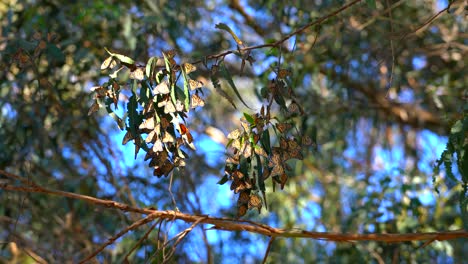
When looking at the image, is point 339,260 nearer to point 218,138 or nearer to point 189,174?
point 189,174

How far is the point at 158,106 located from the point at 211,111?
4.05 meters

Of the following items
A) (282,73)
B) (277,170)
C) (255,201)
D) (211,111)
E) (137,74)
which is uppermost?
(211,111)

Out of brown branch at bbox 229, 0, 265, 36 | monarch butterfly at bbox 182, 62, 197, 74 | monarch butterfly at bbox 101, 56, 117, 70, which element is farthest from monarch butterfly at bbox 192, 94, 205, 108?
brown branch at bbox 229, 0, 265, 36

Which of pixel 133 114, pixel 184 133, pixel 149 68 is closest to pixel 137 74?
pixel 149 68

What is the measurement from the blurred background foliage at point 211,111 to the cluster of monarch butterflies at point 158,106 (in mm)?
1377

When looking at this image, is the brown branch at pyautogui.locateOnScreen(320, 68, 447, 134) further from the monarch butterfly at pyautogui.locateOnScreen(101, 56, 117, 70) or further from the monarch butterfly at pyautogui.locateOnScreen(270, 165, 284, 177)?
the monarch butterfly at pyautogui.locateOnScreen(101, 56, 117, 70)

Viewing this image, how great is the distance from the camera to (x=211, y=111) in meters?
6.89

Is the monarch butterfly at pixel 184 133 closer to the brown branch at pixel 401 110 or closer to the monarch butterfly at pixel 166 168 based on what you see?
the monarch butterfly at pixel 166 168

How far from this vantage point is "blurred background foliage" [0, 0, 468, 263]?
16.8 feet

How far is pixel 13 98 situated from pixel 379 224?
2.57 metres

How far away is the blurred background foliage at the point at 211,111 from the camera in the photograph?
16.8 ft

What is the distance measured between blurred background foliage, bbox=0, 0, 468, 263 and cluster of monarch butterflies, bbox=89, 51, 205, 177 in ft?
4.52

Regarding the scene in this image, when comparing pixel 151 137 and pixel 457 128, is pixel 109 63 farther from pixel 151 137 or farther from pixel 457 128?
pixel 457 128

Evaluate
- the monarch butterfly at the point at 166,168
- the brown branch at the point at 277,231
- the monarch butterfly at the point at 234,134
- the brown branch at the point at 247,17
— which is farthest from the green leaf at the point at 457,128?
the brown branch at the point at 247,17
